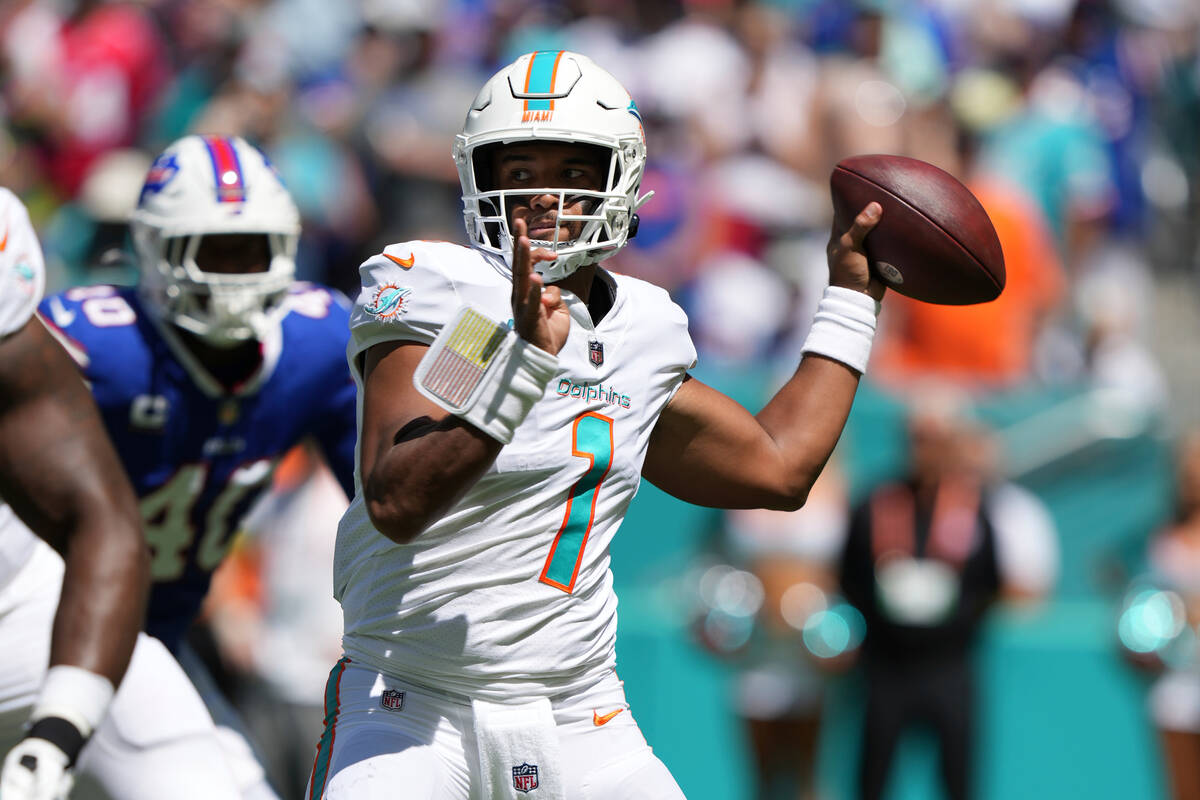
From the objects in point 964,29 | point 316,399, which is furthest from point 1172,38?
point 316,399

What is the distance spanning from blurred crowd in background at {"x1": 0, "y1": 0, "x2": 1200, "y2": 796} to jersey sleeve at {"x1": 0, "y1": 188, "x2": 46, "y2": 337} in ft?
12.5

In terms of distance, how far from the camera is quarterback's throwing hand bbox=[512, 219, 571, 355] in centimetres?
266

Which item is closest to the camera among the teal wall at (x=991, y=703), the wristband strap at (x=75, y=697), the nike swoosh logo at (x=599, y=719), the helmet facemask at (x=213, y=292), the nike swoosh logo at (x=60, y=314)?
the wristband strap at (x=75, y=697)

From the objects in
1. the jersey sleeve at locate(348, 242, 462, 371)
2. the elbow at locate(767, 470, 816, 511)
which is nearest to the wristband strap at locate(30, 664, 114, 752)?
the jersey sleeve at locate(348, 242, 462, 371)

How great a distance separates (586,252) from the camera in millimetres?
3037

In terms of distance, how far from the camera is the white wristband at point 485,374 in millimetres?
2670

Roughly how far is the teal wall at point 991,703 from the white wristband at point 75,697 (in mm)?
4617

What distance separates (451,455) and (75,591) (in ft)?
2.12

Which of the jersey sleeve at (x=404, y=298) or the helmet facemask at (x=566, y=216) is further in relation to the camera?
the helmet facemask at (x=566, y=216)

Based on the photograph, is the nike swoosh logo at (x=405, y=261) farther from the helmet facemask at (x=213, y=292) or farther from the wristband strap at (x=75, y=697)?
the helmet facemask at (x=213, y=292)

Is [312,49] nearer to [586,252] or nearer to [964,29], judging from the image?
[964,29]

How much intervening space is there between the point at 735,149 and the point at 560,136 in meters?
5.97

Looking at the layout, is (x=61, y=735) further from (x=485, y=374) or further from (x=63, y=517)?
(x=485, y=374)

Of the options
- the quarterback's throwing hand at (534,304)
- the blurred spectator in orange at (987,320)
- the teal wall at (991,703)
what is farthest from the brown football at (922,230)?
the blurred spectator in orange at (987,320)
